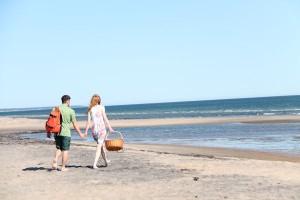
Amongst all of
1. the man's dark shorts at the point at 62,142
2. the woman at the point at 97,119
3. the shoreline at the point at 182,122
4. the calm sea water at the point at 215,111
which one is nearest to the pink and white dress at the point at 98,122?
the woman at the point at 97,119

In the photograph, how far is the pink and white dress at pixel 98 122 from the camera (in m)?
9.41

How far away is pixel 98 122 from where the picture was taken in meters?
9.41

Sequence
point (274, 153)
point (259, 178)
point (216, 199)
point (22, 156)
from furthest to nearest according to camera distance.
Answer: point (274, 153), point (22, 156), point (259, 178), point (216, 199)

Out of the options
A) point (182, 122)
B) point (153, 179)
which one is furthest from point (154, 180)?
point (182, 122)

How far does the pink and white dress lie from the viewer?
9.41m

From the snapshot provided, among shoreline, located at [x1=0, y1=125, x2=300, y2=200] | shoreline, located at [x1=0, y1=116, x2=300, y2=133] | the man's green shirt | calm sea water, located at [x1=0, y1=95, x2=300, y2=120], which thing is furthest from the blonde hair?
calm sea water, located at [x1=0, y1=95, x2=300, y2=120]

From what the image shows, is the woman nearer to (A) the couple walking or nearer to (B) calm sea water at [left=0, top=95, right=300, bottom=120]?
(A) the couple walking

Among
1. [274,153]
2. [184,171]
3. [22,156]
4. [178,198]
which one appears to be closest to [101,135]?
[184,171]

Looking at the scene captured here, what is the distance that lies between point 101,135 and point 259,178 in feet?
11.8

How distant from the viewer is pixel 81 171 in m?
9.52

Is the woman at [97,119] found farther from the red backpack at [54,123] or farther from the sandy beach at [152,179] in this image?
the sandy beach at [152,179]

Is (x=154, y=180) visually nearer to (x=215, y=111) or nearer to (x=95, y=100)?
(x=95, y=100)

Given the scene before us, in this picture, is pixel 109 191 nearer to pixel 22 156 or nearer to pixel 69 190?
pixel 69 190

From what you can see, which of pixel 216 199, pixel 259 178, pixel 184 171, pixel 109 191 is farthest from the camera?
pixel 184 171
